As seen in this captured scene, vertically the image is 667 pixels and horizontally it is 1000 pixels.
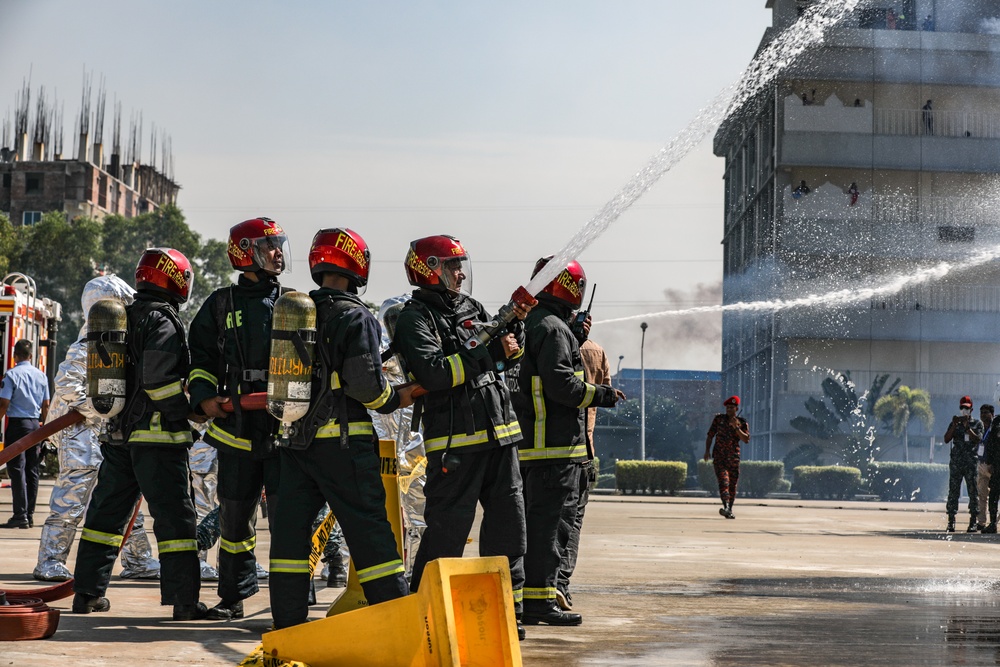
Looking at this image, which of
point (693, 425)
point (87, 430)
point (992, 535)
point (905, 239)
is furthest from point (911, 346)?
point (87, 430)

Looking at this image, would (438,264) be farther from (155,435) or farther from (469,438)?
(155,435)

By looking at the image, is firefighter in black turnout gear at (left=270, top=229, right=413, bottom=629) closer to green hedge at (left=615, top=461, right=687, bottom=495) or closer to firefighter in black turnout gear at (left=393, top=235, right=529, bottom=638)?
firefighter in black turnout gear at (left=393, top=235, right=529, bottom=638)

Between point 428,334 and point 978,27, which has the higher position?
point 978,27

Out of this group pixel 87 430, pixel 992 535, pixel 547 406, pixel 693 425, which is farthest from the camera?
pixel 693 425

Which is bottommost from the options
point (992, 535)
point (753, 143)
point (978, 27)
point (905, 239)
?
point (992, 535)

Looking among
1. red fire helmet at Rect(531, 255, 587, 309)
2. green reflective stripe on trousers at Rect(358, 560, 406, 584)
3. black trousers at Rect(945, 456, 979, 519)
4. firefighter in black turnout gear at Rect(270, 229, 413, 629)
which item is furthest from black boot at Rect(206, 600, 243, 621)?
black trousers at Rect(945, 456, 979, 519)

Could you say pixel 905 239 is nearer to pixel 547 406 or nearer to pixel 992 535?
pixel 992 535

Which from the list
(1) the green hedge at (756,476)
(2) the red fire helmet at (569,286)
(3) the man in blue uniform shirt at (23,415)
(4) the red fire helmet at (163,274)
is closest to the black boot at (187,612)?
(4) the red fire helmet at (163,274)

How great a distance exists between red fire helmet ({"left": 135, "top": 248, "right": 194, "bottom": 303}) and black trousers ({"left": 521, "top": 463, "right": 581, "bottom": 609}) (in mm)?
2111

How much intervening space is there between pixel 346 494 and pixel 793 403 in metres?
52.1

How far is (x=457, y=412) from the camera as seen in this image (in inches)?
235

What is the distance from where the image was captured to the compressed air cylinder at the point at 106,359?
21.3 feet

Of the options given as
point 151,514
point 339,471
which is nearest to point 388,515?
point 151,514

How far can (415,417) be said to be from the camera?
6.22 m
